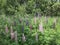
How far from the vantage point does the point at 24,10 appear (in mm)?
17359

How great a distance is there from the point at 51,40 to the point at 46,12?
1293 cm

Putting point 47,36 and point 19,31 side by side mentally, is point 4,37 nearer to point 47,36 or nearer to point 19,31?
point 19,31

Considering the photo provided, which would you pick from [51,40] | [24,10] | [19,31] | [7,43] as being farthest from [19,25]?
[24,10]

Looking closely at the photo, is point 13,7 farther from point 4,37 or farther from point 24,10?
point 4,37

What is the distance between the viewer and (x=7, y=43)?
18.1 ft

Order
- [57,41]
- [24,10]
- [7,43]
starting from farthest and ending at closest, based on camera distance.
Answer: [24,10], [7,43], [57,41]

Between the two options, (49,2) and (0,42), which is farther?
(49,2)

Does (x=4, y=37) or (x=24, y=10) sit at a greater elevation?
(x=4, y=37)

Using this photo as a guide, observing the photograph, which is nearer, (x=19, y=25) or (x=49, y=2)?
(x=19, y=25)

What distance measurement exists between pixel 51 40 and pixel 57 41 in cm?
15

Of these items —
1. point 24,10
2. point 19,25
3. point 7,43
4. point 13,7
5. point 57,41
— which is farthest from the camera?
point 13,7

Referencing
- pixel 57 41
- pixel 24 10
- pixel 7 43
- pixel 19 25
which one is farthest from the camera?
pixel 24 10

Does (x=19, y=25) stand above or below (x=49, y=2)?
above

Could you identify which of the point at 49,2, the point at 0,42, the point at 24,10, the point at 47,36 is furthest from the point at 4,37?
the point at 49,2
